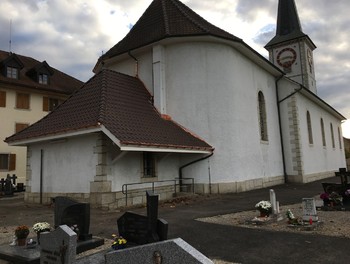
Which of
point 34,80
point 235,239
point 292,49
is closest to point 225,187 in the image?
point 235,239

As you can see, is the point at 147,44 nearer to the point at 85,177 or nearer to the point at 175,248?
the point at 85,177

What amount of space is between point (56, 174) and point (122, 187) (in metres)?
3.15

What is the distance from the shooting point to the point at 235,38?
53.1ft

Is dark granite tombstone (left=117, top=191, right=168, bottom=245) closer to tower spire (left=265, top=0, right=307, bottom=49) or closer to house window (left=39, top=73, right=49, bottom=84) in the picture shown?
house window (left=39, top=73, right=49, bottom=84)

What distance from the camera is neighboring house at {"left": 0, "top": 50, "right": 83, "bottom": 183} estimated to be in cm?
2639

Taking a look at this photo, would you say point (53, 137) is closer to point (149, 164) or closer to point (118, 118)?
point (118, 118)

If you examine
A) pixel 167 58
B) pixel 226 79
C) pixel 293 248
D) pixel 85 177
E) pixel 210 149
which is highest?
pixel 167 58

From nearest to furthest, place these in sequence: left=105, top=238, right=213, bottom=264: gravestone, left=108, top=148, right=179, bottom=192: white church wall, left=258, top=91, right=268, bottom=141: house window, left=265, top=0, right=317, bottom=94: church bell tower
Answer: left=105, top=238, right=213, bottom=264: gravestone, left=108, top=148, right=179, bottom=192: white church wall, left=258, top=91, right=268, bottom=141: house window, left=265, top=0, right=317, bottom=94: church bell tower

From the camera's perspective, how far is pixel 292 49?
106ft

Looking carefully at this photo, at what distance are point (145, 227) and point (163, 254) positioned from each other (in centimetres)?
142

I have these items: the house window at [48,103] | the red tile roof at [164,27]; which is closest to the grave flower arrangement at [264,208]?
the red tile roof at [164,27]

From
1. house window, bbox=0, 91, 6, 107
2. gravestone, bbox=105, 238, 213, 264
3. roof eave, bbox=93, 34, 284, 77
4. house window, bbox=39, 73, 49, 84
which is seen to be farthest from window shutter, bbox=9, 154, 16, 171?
gravestone, bbox=105, 238, 213, 264

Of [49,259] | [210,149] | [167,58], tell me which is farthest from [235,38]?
[49,259]

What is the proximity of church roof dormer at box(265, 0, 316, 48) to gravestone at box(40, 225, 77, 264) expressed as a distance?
104ft
